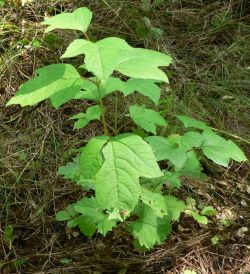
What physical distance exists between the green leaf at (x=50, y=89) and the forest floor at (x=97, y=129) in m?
0.97

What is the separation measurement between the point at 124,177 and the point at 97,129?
1268mm

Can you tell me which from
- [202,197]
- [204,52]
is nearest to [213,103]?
[204,52]

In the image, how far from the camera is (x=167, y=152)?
1.70 m

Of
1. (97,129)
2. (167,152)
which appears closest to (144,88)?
(167,152)

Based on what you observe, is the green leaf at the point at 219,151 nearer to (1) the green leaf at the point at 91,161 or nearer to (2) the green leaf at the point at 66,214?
(1) the green leaf at the point at 91,161

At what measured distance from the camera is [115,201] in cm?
137

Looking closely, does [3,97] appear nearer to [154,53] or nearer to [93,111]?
[93,111]

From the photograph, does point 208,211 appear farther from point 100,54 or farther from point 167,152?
point 100,54

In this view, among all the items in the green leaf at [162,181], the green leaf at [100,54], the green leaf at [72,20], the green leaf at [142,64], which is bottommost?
the green leaf at [162,181]

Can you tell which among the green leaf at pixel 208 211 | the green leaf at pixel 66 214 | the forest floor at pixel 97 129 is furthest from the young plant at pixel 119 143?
the green leaf at pixel 208 211

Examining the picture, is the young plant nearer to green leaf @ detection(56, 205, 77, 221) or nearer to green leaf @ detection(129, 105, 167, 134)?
green leaf @ detection(129, 105, 167, 134)

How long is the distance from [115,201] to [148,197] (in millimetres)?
450

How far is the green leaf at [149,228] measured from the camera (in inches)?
72.7

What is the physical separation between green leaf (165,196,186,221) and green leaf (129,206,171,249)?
0.05 meters
